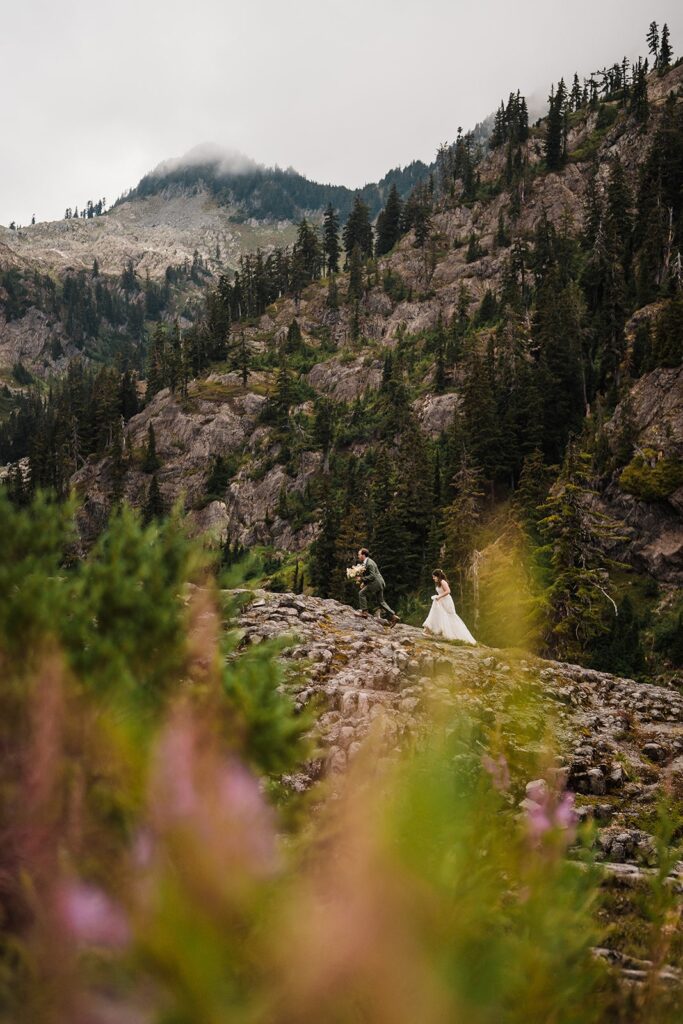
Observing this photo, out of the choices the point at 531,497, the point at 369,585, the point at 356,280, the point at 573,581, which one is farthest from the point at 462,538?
the point at 356,280

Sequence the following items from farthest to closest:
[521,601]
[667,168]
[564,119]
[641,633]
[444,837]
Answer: [564,119], [667,168], [641,633], [521,601], [444,837]

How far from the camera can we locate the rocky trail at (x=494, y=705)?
29.1 feet

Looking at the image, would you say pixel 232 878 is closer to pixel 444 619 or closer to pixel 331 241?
pixel 444 619

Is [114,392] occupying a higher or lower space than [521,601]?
higher

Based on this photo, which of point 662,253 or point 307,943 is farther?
point 662,253

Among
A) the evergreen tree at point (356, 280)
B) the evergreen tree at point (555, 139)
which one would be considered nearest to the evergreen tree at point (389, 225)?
the evergreen tree at point (356, 280)

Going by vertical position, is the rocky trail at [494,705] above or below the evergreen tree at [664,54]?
below

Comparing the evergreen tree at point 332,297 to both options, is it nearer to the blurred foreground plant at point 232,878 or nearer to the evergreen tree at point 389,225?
the evergreen tree at point 389,225

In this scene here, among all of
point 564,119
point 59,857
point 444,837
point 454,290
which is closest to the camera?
point 444,837

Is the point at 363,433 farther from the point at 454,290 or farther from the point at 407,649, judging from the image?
the point at 407,649

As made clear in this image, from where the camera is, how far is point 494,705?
494 inches

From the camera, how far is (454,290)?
102 meters

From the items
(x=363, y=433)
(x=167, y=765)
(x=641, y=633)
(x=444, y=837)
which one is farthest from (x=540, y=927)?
(x=363, y=433)

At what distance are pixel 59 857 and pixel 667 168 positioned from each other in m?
85.4
